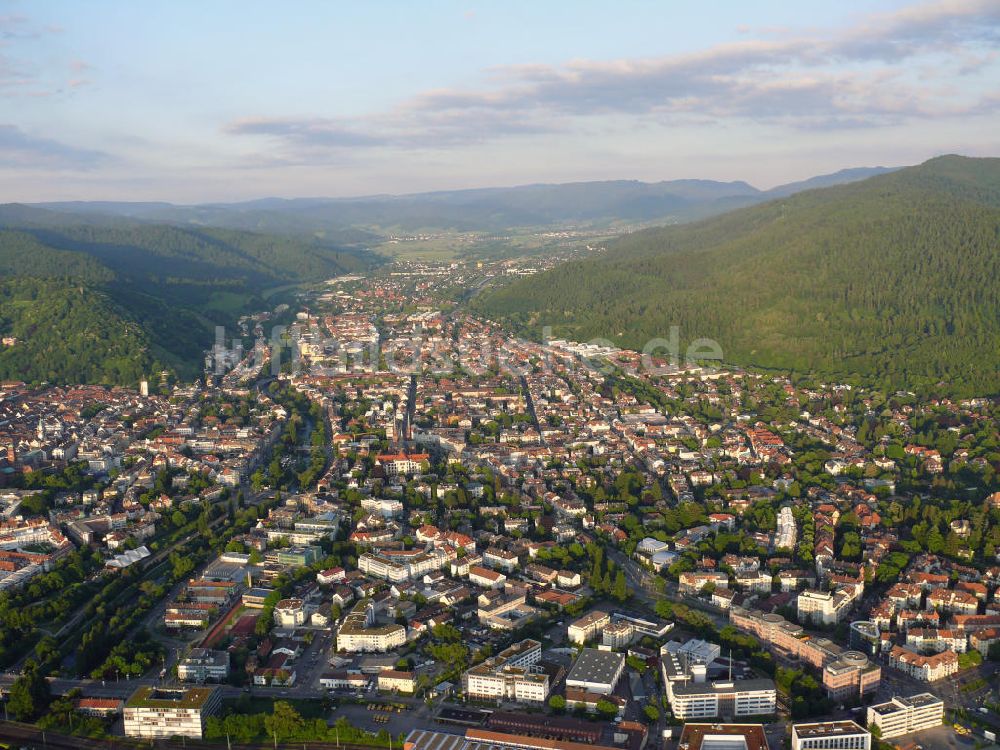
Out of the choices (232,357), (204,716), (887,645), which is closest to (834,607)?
Result: (887,645)

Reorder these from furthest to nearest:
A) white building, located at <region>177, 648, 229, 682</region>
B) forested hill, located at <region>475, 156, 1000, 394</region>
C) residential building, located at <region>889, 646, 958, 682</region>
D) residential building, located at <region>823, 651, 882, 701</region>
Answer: forested hill, located at <region>475, 156, 1000, 394</region>
white building, located at <region>177, 648, 229, 682</region>
residential building, located at <region>889, 646, 958, 682</region>
residential building, located at <region>823, 651, 882, 701</region>

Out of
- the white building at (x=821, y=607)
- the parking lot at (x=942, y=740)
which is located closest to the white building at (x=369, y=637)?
the white building at (x=821, y=607)

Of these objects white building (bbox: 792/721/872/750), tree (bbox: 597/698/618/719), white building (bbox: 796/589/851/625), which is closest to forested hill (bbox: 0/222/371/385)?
tree (bbox: 597/698/618/719)

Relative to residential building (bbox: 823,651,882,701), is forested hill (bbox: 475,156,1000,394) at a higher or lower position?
higher

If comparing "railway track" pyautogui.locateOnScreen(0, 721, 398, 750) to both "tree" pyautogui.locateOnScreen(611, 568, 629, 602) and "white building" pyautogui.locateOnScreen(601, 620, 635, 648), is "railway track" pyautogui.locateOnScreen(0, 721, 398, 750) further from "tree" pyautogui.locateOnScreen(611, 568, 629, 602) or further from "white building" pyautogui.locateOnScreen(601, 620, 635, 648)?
"tree" pyautogui.locateOnScreen(611, 568, 629, 602)

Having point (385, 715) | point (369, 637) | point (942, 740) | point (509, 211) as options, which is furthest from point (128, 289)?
point (509, 211)

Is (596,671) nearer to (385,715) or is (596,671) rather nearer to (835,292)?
(385,715)

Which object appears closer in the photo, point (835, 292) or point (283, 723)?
point (283, 723)

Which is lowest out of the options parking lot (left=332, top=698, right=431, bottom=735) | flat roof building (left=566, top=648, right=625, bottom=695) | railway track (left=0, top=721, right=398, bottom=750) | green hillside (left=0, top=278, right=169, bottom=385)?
railway track (left=0, top=721, right=398, bottom=750)

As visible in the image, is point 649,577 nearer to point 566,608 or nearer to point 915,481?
point 566,608
